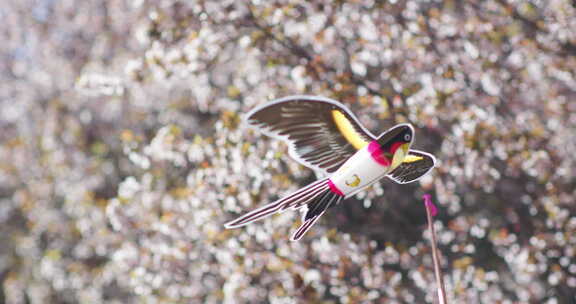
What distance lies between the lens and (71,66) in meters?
7.18

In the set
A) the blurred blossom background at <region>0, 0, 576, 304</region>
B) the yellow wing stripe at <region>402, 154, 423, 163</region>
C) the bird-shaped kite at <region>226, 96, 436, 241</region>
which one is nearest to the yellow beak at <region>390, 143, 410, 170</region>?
the bird-shaped kite at <region>226, 96, 436, 241</region>

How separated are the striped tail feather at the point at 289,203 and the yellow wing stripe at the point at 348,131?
0.12 metres

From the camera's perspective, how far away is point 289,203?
1.37 m

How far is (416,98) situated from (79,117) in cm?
506

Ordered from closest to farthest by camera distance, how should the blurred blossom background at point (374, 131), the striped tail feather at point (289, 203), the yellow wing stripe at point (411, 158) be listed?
the striped tail feather at point (289, 203), the yellow wing stripe at point (411, 158), the blurred blossom background at point (374, 131)

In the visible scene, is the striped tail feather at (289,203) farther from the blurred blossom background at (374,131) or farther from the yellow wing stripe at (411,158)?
the blurred blossom background at (374,131)

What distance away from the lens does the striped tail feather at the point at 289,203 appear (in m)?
1.35

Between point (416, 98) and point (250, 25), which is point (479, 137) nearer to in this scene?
point (416, 98)

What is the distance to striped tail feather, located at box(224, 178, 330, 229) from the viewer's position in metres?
1.35

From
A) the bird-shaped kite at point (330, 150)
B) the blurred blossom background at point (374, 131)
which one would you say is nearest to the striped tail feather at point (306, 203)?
the bird-shaped kite at point (330, 150)

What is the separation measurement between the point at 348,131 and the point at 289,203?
0.21 m

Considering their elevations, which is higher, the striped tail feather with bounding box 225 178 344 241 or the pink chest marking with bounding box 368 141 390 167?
the pink chest marking with bounding box 368 141 390 167

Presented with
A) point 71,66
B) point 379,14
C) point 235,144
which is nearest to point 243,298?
point 235,144

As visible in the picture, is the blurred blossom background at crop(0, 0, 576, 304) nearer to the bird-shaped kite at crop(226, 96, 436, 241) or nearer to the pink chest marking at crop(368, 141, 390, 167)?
the bird-shaped kite at crop(226, 96, 436, 241)
